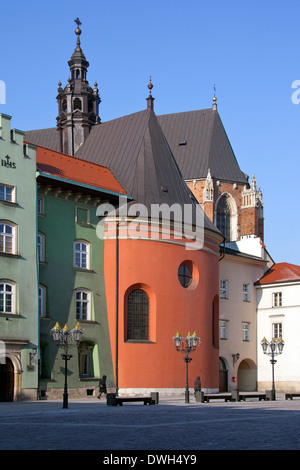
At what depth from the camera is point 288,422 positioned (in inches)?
830

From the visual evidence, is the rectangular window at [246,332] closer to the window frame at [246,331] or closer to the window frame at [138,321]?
the window frame at [246,331]

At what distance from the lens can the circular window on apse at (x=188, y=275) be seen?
4472cm

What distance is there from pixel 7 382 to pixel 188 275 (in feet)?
44.4

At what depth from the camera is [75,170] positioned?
1705 inches

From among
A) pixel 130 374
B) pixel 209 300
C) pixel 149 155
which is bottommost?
pixel 130 374

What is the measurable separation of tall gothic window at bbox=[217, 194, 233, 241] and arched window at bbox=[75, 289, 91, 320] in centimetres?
3788

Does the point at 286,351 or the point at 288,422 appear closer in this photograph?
the point at 288,422

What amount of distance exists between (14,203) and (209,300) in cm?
1457

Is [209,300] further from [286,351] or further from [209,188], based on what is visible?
[209,188]

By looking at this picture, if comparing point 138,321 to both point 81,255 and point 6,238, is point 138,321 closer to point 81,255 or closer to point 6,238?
point 81,255

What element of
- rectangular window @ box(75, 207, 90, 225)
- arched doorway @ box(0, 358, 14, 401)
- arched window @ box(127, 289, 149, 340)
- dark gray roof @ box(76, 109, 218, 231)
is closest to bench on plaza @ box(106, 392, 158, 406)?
arched doorway @ box(0, 358, 14, 401)
